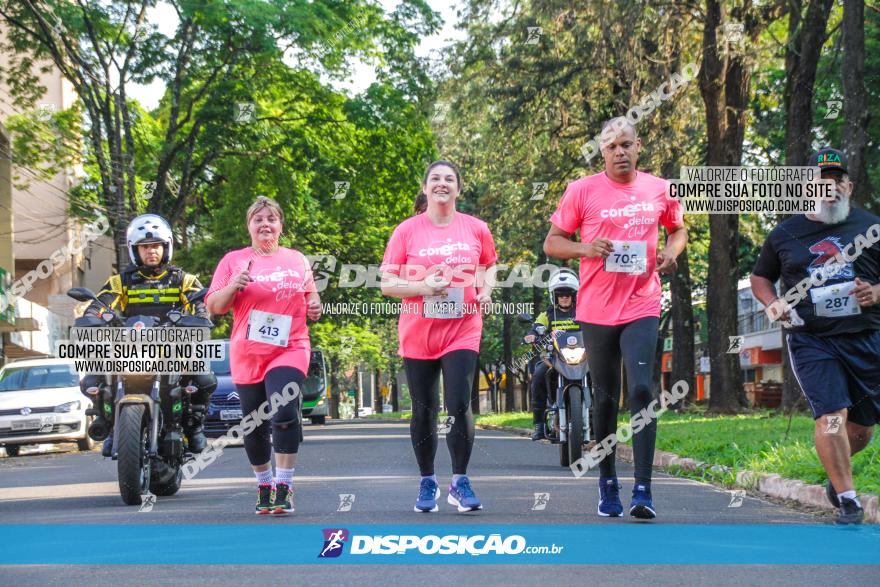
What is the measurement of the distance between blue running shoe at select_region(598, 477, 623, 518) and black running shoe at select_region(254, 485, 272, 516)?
7.03 ft

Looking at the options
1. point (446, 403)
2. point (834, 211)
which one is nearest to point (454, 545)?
point (446, 403)

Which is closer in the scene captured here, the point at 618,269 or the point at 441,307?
the point at 618,269

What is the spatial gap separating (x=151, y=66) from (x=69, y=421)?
940cm

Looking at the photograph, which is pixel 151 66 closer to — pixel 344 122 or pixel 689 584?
pixel 344 122

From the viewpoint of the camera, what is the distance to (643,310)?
7.74 meters

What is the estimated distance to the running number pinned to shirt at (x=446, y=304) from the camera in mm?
8055

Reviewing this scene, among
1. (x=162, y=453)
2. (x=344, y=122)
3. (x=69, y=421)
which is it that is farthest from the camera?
(x=344, y=122)

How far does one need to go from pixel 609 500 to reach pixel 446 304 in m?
1.52

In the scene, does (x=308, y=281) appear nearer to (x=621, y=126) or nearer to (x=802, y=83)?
(x=621, y=126)

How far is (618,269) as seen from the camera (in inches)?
304

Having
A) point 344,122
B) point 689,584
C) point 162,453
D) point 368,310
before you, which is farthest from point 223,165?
point 689,584

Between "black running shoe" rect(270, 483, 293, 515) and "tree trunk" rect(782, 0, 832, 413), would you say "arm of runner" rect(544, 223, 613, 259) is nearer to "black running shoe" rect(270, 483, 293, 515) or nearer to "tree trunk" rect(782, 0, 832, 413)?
"black running shoe" rect(270, 483, 293, 515)

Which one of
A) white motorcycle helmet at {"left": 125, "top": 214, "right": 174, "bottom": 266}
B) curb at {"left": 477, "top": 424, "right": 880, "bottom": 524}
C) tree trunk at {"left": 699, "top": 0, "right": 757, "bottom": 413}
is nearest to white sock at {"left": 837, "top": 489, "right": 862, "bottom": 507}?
curb at {"left": 477, "top": 424, "right": 880, "bottom": 524}

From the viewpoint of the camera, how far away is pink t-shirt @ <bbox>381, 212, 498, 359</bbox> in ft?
26.9
